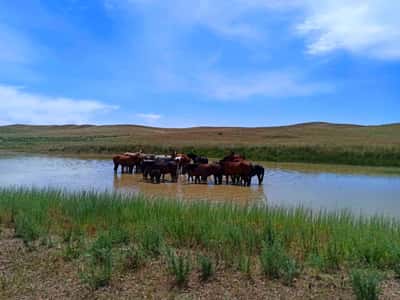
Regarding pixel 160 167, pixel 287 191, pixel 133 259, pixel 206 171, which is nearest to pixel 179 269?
pixel 133 259

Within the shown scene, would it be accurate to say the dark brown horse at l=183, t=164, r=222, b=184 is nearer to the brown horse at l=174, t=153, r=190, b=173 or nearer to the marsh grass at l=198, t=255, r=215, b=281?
the brown horse at l=174, t=153, r=190, b=173

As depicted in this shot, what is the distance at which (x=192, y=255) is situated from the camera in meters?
5.96

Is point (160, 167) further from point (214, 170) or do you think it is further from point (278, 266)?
point (278, 266)

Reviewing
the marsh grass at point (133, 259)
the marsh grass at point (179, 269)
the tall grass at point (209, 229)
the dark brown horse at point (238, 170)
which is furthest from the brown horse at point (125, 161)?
the marsh grass at point (179, 269)

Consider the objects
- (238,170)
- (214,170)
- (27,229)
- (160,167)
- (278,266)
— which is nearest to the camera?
(278,266)

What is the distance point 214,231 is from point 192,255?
684mm

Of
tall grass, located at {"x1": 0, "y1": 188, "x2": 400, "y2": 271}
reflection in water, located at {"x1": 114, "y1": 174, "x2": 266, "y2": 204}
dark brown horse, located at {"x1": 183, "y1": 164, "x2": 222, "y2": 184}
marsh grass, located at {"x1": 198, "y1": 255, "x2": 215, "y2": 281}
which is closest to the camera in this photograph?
marsh grass, located at {"x1": 198, "y1": 255, "x2": 215, "y2": 281}

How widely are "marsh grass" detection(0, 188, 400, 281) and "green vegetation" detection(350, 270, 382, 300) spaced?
758mm

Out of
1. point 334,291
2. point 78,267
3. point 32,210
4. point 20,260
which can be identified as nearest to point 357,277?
point 334,291

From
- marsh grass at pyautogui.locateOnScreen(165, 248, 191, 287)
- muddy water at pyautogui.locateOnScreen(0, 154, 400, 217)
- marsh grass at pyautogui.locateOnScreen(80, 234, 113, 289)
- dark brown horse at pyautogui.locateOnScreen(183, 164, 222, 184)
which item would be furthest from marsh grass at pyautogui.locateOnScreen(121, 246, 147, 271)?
dark brown horse at pyautogui.locateOnScreen(183, 164, 222, 184)

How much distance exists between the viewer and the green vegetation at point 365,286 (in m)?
4.51

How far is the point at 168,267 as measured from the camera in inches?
212

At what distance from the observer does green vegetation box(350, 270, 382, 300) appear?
451 centimetres

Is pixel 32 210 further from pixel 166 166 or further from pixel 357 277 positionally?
pixel 166 166
